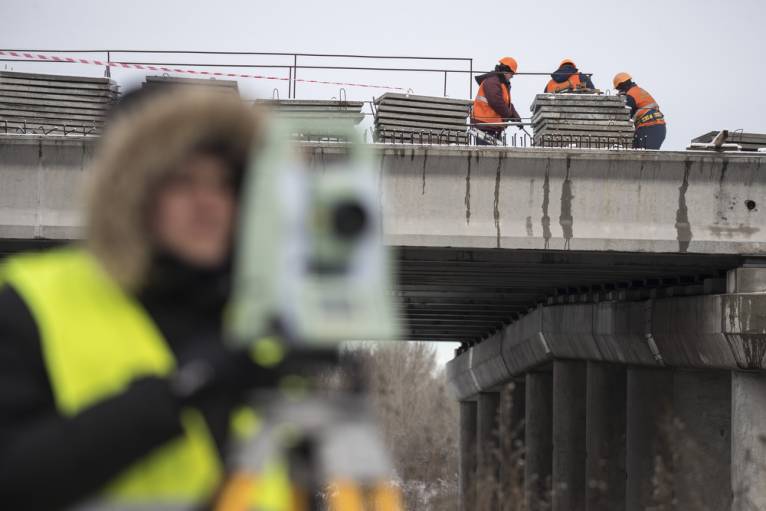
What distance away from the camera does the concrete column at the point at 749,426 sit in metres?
13.7

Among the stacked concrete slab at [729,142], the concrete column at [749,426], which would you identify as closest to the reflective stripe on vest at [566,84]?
the stacked concrete slab at [729,142]

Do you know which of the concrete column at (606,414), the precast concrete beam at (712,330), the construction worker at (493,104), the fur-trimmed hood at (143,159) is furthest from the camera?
the concrete column at (606,414)

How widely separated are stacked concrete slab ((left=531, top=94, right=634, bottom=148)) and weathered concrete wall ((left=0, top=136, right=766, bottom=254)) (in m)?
0.94

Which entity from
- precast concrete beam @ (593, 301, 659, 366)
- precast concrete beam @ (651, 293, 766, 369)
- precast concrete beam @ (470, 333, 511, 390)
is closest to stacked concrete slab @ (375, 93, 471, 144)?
precast concrete beam @ (651, 293, 766, 369)

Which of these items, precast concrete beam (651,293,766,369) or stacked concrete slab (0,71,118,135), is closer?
precast concrete beam (651,293,766,369)

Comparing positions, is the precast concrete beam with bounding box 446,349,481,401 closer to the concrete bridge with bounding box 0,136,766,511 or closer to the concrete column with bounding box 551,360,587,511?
the concrete column with bounding box 551,360,587,511

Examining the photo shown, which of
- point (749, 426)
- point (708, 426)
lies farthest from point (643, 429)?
point (749, 426)

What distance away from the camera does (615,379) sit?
2202cm

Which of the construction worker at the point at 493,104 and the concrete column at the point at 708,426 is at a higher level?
the construction worker at the point at 493,104

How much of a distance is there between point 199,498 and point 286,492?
125 millimetres

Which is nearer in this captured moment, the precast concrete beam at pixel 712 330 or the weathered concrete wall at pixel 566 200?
the precast concrete beam at pixel 712 330

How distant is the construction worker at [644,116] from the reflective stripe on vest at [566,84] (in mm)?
710

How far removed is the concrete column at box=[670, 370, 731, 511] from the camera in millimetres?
15891

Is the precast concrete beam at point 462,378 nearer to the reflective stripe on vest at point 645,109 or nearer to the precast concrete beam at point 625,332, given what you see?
the precast concrete beam at point 625,332
